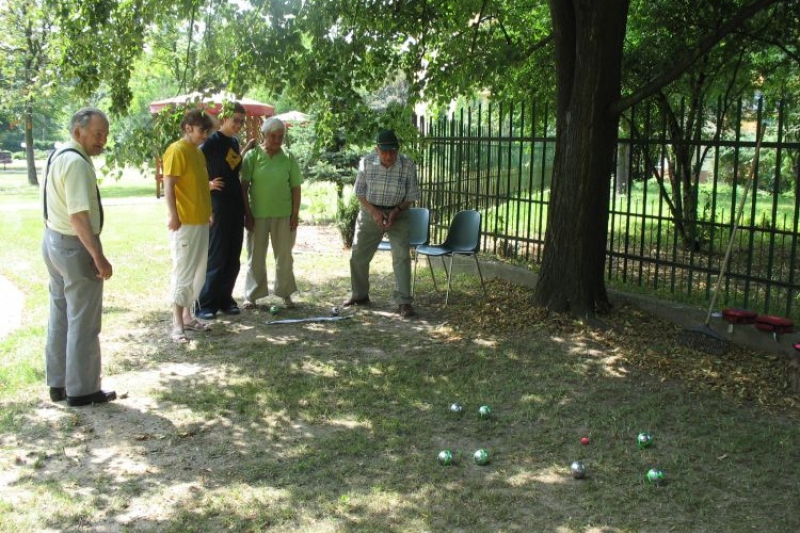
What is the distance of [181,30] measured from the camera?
10289 mm

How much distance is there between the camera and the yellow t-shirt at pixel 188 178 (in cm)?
667

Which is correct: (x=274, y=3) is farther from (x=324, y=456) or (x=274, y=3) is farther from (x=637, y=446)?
(x=637, y=446)

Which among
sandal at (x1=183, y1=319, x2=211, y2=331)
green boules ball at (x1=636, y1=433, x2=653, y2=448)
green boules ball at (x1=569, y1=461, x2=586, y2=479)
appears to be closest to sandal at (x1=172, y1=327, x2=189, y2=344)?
sandal at (x1=183, y1=319, x2=211, y2=331)

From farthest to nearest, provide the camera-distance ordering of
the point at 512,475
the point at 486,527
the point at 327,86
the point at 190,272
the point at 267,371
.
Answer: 1. the point at 327,86
2. the point at 190,272
3. the point at 267,371
4. the point at 512,475
5. the point at 486,527

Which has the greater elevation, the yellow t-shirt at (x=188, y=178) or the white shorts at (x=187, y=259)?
the yellow t-shirt at (x=188, y=178)

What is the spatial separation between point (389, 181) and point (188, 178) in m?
2.16

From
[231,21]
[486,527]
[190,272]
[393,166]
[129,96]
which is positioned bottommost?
[486,527]

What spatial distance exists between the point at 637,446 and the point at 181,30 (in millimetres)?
8218

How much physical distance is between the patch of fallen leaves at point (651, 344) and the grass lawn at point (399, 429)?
2 cm

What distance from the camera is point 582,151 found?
290 inches

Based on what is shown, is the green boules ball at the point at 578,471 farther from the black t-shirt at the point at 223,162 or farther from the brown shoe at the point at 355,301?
the black t-shirt at the point at 223,162

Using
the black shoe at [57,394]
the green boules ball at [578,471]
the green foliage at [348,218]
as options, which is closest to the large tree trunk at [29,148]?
the green foliage at [348,218]

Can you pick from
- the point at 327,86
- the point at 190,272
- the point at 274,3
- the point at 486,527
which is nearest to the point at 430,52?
the point at 327,86

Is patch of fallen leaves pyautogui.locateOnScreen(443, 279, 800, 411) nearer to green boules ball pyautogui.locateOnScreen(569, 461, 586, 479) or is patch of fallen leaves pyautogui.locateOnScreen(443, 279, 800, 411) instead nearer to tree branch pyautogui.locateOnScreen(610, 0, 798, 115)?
green boules ball pyautogui.locateOnScreen(569, 461, 586, 479)
